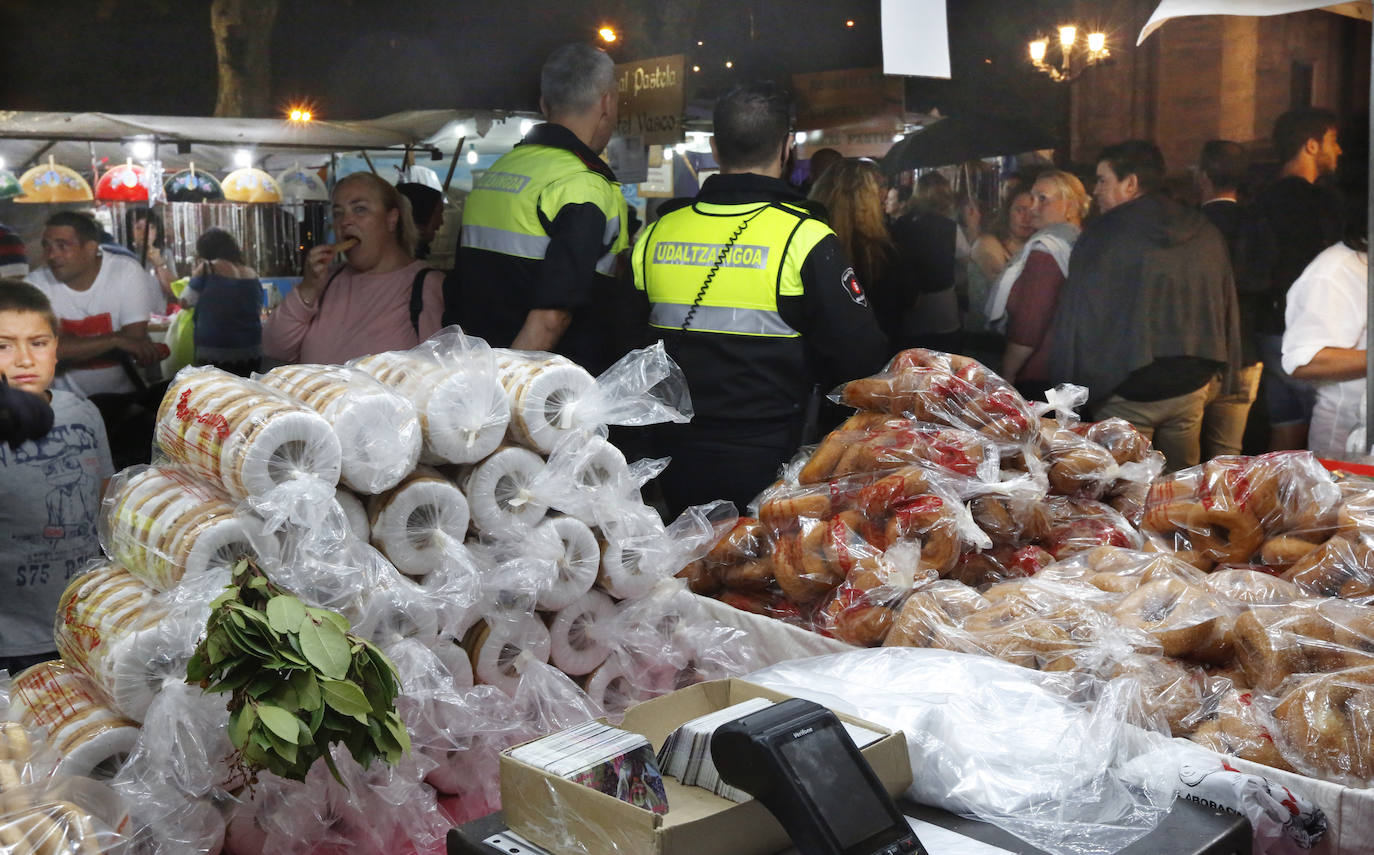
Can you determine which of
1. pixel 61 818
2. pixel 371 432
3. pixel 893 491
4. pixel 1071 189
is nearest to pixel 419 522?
pixel 371 432

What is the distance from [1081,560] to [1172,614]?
403 millimetres

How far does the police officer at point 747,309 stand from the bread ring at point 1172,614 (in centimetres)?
137

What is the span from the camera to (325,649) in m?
1.57

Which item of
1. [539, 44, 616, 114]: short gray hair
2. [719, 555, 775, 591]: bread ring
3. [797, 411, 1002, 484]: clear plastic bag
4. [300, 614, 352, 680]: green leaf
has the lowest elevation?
[719, 555, 775, 591]: bread ring

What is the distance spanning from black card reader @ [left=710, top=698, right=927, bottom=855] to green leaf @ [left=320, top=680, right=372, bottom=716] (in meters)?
0.54

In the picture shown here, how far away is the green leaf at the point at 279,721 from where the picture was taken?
1.49 m

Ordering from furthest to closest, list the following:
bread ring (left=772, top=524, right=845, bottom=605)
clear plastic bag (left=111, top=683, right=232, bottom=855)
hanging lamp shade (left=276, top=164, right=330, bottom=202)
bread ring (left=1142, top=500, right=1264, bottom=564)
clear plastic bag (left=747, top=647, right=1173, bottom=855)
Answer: hanging lamp shade (left=276, top=164, right=330, bottom=202)
bread ring (left=772, top=524, right=845, bottom=605)
bread ring (left=1142, top=500, right=1264, bottom=564)
clear plastic bag (left=111, top=683, right=232, bottom=855)
clear plastic bag (left=747, top=647, right=1173, bottom=855)

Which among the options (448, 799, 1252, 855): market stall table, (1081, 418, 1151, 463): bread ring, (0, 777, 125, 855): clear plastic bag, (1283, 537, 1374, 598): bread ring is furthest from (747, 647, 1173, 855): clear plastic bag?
(1081, 418, 1151, 463): bread ring

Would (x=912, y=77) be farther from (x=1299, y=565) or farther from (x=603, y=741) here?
(x=603, y=741)

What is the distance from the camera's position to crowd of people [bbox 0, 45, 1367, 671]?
135 inches

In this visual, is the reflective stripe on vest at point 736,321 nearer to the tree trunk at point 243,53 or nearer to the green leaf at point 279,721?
the tree trunk at point 243,53

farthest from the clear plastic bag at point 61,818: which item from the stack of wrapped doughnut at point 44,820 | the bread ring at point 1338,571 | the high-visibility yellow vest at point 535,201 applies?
the high-visibility yellow vest at point 535,201

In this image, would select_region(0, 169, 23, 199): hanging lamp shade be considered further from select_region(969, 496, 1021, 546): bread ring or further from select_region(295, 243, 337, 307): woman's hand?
select_region(969, 496, 1021, 546): bread ring

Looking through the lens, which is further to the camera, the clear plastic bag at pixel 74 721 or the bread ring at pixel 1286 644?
the bread ring at pixel 1286 644
